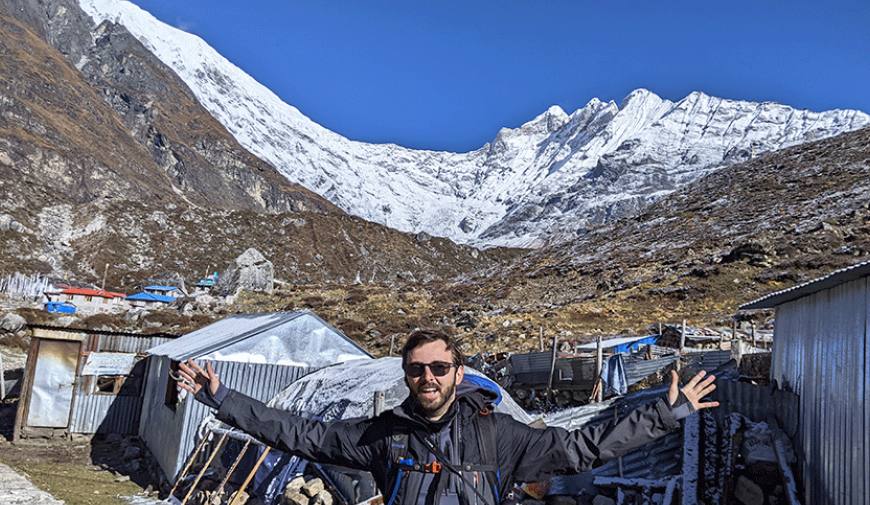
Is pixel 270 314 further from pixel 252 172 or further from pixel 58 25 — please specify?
pixel 58 25

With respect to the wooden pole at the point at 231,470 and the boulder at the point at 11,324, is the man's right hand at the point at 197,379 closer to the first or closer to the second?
the wooden pole at the point at 231,470

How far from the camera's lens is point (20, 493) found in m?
12.6

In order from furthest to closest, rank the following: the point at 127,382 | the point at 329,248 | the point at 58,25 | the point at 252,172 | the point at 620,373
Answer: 1. the point at 58,25
2. the point at 252,172
3. the point at 329,248
4. the point at 127,382
5. the point at 620,373

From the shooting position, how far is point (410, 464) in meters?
3.02

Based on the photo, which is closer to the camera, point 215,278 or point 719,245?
point 719,245

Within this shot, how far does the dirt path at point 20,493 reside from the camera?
12133 millimetres

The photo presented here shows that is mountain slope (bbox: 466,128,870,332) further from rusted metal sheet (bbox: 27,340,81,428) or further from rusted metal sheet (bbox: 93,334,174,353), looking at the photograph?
rusted metal sheet (bbox: 27,340,81,428)

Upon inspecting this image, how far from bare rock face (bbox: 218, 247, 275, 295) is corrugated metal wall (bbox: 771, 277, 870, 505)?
49709 mm

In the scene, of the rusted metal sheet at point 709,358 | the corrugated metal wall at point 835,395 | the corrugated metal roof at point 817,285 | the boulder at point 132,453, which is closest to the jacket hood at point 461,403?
the corrugated metal wall at point 835,395

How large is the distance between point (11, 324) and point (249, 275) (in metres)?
24.7

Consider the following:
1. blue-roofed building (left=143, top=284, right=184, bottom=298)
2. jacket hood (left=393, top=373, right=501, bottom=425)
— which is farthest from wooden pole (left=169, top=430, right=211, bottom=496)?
blue-roofed building (left=143, top=284, right=184, bottom=298)

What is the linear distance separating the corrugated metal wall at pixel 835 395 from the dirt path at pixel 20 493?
1220 cm

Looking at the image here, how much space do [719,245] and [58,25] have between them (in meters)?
162

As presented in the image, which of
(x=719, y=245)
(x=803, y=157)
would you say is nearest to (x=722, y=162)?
(x=803, y=157)
